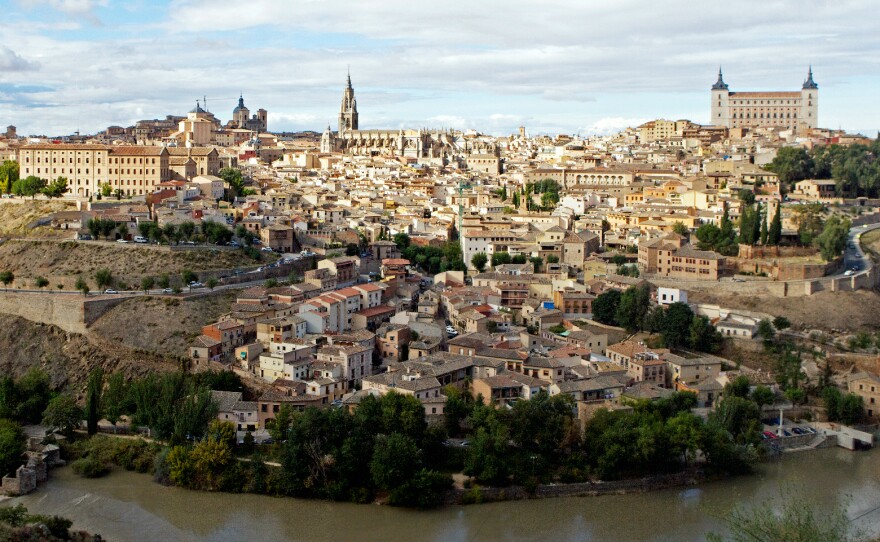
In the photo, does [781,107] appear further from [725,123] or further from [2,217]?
[2,217]

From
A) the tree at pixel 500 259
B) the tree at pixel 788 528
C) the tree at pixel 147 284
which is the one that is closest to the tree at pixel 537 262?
the tree at pixel 500 259

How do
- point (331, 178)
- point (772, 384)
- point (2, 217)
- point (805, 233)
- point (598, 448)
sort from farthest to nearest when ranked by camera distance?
1. point (331, 178)
2. point (2, 217)
3. point (805, 233)
4. point (772, 384)
5. point (598, 448)

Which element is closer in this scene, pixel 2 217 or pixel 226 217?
pixel 226 217

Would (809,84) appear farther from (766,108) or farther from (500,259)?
(500,259)

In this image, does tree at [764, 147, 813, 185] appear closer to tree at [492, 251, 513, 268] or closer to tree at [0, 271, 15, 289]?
tree at [492, 251, 513, 268]

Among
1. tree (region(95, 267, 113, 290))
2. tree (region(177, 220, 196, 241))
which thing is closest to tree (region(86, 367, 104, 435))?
tree (region(95, 267, 113, 290))

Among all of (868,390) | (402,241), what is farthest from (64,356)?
(868,390)

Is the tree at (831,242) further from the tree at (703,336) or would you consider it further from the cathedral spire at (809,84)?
the cathedral spire at (809,84)

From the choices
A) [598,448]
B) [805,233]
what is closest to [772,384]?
[598,448]
